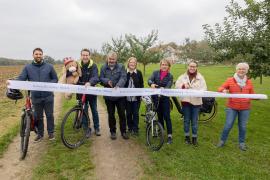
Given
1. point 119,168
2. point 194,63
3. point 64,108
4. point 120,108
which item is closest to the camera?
point 119,168

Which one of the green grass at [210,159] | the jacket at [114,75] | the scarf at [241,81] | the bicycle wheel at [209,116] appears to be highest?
the jacket at [114,75]

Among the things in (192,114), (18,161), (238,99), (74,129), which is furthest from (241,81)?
(18,161)

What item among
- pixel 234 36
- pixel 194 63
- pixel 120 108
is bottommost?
pixel 120 108

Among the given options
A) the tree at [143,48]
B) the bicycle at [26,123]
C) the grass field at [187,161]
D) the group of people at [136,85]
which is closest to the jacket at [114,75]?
the group of people at [136,85]

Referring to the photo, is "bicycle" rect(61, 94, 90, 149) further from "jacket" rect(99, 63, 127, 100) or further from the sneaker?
the sneaker

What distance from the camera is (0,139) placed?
7035 mm

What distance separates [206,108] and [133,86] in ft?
9.46

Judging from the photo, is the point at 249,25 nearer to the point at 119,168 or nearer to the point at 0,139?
the point at 119,168

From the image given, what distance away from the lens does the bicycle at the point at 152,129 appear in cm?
636

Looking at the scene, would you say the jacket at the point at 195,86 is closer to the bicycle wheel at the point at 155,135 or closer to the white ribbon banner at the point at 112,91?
the white ribbon banner at the point at 112,91

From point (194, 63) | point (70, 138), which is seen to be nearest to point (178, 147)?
point (194, 63)

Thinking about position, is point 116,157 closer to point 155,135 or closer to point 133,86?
point 155,135

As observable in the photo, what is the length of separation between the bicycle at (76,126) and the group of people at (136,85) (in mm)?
199

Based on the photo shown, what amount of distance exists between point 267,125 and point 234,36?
338 centimetres
